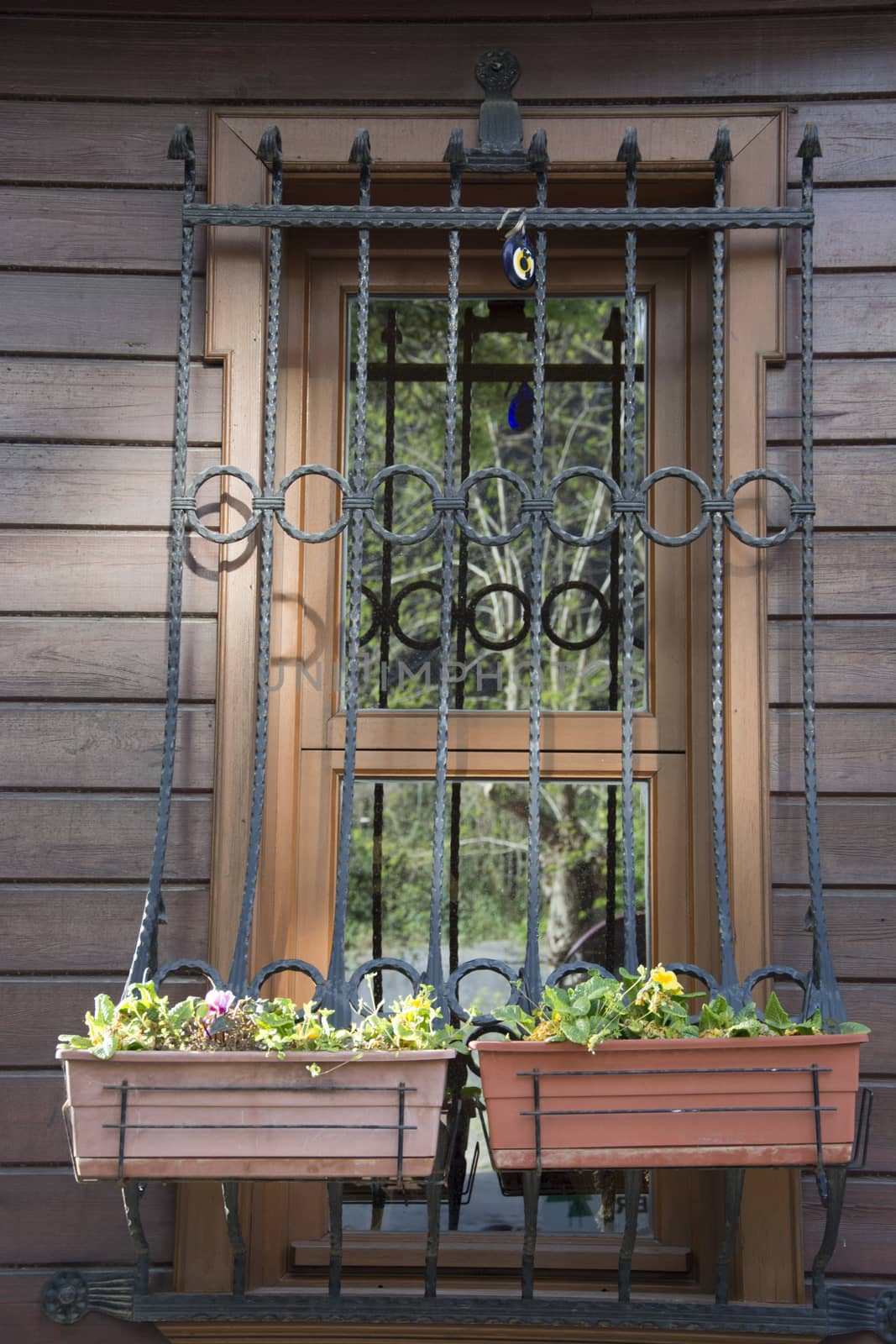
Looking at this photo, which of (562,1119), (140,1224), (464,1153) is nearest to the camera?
(562,1119)

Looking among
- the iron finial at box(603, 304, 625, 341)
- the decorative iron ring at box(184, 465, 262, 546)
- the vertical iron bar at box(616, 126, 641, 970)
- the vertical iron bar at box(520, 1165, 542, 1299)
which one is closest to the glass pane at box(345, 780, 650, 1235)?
the vertical iron bar at box(616, 126, 641, 970)

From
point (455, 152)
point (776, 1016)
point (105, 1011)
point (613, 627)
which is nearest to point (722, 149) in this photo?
point (455, 152)

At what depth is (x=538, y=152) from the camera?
78.5 inches

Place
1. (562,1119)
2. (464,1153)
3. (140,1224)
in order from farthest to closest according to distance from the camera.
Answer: (464,1153) → (140,1224) → (562,1119)

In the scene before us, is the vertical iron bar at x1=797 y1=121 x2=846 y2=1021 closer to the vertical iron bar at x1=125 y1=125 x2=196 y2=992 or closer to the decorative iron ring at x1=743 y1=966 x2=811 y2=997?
the decorative iron ring at x1=743 y1=966 x2=811 y2=997

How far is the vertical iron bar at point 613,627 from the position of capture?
2141 mm

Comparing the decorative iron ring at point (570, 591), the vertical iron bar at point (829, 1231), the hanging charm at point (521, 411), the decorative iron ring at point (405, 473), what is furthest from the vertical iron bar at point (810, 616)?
the decorative iron ring at point (405, 473)

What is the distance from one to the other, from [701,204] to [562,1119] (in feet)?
4.84

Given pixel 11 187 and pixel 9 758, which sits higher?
pixel 11 187

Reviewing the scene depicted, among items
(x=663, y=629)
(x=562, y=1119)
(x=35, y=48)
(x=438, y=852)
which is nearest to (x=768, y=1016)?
(x=562, y=1119)

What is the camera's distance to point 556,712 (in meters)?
2.16

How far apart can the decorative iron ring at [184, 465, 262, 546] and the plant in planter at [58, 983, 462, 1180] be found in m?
0.76

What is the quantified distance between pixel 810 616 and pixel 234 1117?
1.09m

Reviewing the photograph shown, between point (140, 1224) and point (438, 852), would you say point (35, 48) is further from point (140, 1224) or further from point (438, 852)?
point (140, 1224)
